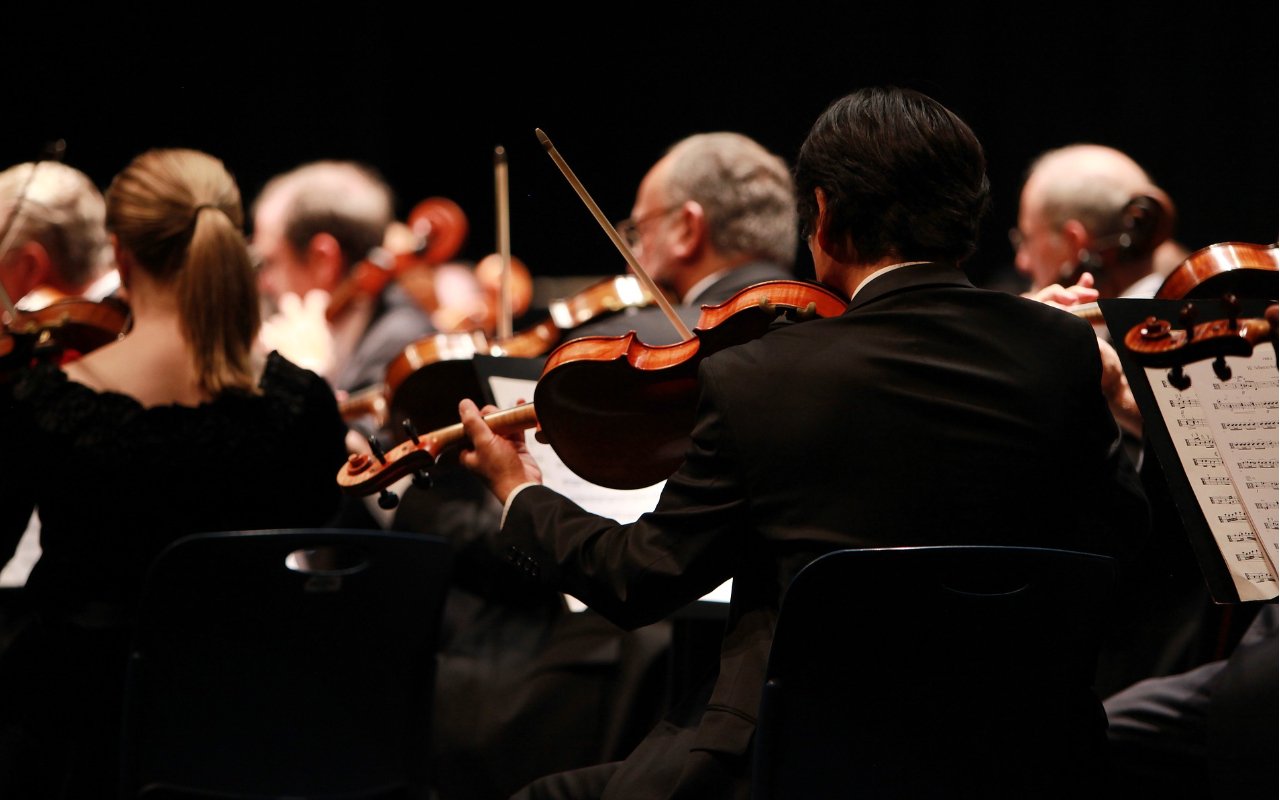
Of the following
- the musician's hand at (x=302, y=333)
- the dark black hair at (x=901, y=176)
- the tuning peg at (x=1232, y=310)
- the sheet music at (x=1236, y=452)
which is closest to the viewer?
the dark black hair at (x=901, y=176)

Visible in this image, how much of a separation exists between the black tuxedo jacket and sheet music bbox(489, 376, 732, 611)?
2.34 feet

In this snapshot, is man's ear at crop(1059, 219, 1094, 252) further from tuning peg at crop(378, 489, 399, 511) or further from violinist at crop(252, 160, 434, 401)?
tuning peg at crop(378, 489, 399, 511)

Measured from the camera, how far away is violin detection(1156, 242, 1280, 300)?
6.32ft

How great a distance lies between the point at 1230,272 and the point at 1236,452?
378 mm

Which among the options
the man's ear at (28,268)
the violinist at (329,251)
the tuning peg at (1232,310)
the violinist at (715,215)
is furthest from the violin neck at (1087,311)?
the violinist at (329,251)

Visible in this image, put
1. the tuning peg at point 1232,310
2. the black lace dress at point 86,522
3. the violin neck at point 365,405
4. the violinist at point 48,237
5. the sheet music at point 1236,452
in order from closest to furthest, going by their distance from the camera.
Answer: the sheet music at point 1236,452 → the tuning peg at point 1232,310 → the black lace dress at point 86,522 → the violinist at point 48,237 → the violin neck at point 365,405

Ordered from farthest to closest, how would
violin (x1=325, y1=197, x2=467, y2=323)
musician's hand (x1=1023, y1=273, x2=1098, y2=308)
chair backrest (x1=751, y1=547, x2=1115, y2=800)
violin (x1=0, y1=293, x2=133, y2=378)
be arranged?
violin (x1=325, y1=197, x2=467, y2=323) → violin (x1=0, y1=293, x2=133, y2=378) → musician's hand (x1=1023, y1=273, x2=1098, y2=308) → chair backrest (x1=751, y1=547, x2=1115, y2=800)

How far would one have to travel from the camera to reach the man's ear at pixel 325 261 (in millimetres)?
4184

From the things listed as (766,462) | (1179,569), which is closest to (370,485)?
(766,462)

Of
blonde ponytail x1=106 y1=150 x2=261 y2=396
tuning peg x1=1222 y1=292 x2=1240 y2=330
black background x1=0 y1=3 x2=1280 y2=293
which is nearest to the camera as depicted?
tuning peg x1=1222 y1=292 x2=1240 y2=330

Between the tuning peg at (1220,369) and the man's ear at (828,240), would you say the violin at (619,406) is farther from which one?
the tuning peg at (1220,369)

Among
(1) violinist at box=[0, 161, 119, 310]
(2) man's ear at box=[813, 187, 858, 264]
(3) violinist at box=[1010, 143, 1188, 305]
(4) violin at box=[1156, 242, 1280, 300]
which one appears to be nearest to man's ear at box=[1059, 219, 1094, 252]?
(3) violinist at box=[1010, 143, 1188, 305]

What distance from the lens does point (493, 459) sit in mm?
1710

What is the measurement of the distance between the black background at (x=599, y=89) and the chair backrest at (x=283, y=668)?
206cm
